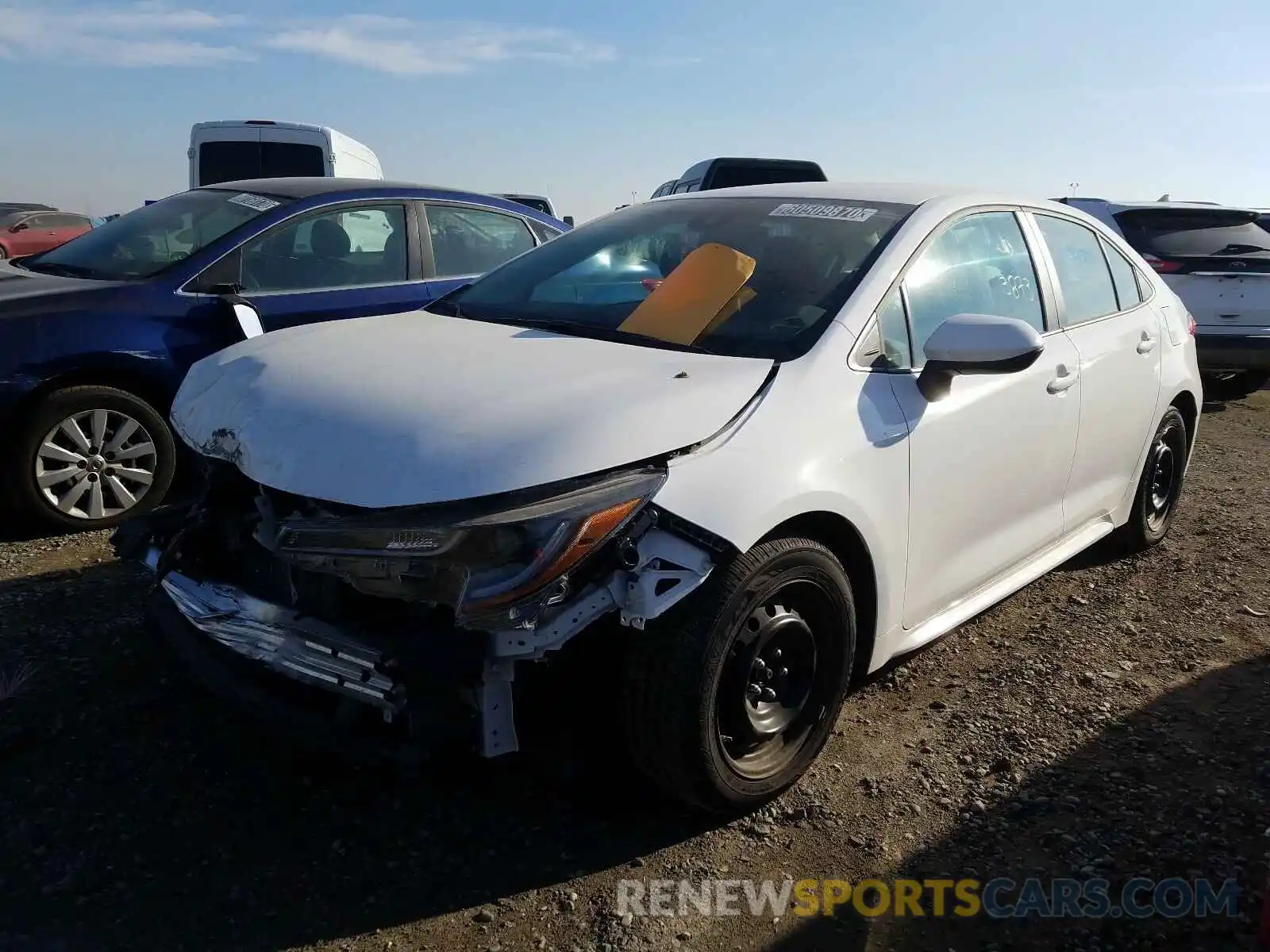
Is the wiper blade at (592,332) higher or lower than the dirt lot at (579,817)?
higher

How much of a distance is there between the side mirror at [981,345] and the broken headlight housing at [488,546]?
42.8 inches

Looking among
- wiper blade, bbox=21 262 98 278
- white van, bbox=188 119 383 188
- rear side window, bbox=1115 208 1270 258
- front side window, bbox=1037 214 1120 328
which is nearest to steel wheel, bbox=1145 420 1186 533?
front side window, bbox=1037 214 1120 328

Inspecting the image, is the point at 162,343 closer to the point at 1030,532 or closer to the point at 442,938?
the point at 442,938

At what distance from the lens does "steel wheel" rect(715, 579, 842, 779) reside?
258 cm

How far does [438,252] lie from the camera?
577 centimetres

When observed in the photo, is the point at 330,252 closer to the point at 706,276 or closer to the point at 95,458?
the point at 95,458

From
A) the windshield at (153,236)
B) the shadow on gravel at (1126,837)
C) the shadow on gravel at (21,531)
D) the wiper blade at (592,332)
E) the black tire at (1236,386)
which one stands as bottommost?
the black tire at (1236,386)

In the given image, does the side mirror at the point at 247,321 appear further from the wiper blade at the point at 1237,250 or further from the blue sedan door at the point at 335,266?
the wiper blade at the point at 1237,250

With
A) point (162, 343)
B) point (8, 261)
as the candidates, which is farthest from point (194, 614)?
point (8, 261)

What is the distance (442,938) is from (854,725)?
1490 millimetres

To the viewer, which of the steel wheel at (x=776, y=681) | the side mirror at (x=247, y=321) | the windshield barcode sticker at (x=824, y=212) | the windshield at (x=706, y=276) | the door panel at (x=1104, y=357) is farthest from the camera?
the side mirror at (x=247, y=321)

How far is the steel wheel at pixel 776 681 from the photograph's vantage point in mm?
2584

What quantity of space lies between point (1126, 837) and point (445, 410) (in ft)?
6.78

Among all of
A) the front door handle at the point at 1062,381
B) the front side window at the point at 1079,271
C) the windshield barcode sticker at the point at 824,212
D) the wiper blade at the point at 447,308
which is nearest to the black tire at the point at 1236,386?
the front side window at the point at 1079,271
